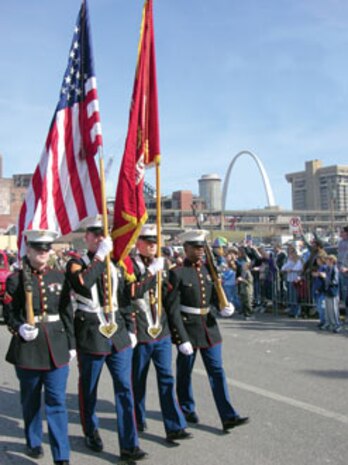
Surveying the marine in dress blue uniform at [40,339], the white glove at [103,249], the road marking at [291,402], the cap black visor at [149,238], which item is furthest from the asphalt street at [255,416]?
the cap black visor at [149,238]

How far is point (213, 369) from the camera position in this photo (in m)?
5.15

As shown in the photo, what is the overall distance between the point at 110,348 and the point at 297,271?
352 inches

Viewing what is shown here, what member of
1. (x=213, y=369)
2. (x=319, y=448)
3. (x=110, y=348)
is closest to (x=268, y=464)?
(x=319, y=448)

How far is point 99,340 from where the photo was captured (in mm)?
4629

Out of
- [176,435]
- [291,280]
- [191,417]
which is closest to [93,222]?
[176,435]

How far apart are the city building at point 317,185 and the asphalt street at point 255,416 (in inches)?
5825

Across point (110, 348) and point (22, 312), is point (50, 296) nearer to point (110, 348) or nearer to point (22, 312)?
point (22, 312)

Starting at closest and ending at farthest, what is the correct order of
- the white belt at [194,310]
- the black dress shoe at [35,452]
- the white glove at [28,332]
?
the white glove at [28,332], the black dress shoe at [35,452], the white belt at [194,310]

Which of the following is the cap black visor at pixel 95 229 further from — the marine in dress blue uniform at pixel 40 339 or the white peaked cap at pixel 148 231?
the white peaked cap at pixel 148 231

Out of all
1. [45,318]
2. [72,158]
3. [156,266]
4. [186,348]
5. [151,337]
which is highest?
[72,158]

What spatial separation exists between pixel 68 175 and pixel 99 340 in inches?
66.5

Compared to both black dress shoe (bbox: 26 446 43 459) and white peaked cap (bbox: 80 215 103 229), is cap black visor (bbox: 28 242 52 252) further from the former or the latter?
black dress shoe (bbox: 26 446 43 459)

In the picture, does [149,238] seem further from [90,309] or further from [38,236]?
[38,236]

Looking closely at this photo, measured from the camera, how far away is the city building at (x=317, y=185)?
153750 millimetres
